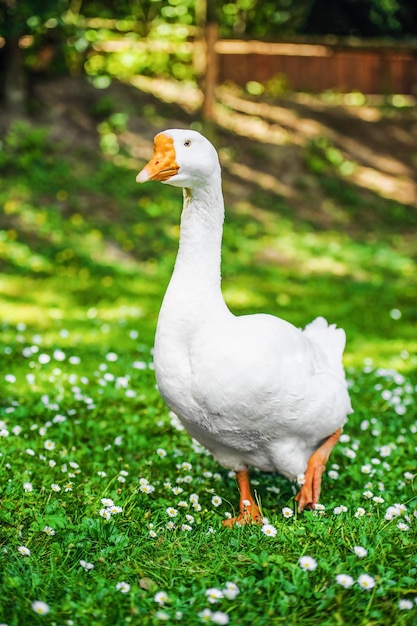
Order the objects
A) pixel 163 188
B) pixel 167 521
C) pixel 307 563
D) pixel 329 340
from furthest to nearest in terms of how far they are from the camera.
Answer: pixel 163 188, pixel 329 340, pixel 167 521, pixel 307 563

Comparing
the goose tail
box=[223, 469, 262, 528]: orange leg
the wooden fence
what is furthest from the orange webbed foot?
the wooden fence

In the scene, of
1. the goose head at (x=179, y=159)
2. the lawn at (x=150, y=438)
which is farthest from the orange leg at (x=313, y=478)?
the goose head at (x=179, y=159)

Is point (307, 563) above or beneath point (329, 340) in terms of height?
above

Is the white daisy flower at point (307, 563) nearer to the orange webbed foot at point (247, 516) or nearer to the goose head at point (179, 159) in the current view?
the orange webbed foot at point (247, 516)

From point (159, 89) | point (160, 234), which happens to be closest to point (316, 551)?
point (160, 234)

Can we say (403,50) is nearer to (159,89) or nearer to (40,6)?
(159,89)

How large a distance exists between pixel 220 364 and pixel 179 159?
3.18ft

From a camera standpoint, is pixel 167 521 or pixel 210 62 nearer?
pixel 167 521

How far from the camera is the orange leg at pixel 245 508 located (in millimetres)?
3631

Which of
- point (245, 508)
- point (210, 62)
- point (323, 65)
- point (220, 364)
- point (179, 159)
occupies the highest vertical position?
point (179, 159)

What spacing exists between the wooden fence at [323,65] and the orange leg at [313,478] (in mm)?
13710

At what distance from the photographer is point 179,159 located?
3.33 m

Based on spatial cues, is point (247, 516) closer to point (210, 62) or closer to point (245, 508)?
point (245, 508)

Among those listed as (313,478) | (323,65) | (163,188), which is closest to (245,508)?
(313,478)
